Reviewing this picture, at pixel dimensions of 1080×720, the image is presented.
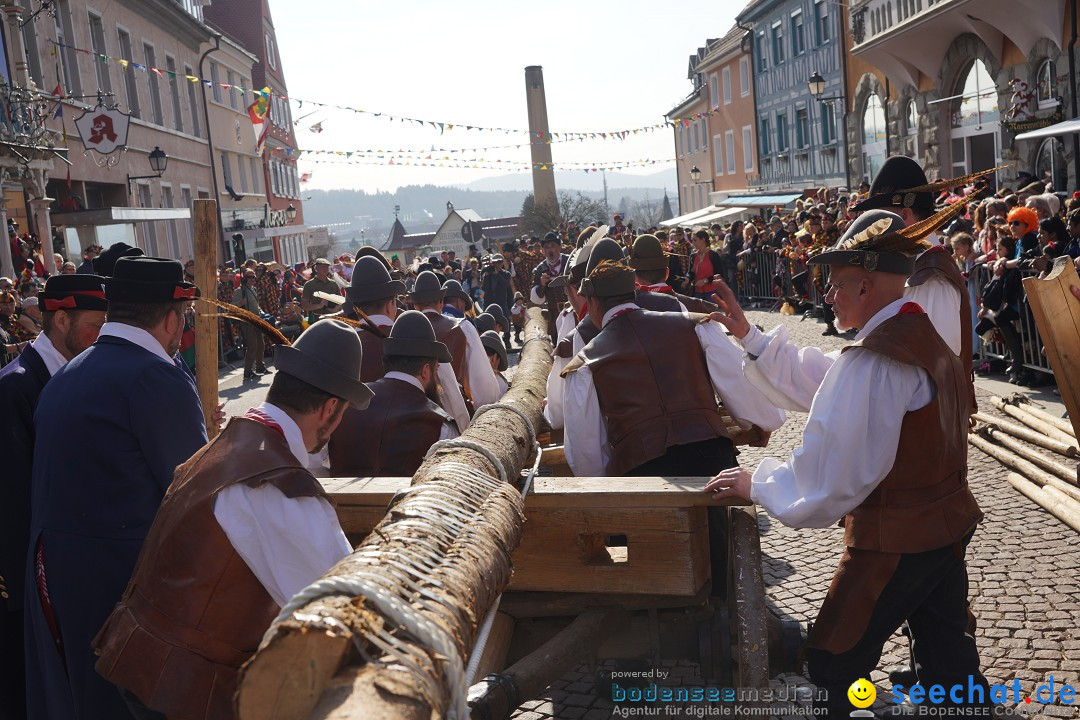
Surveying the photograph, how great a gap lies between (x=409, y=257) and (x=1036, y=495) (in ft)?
189

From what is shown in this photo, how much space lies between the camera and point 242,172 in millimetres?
34469

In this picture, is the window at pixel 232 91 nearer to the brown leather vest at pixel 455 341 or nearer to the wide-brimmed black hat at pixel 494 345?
the wide-brimmed black hat at pixel 494 345

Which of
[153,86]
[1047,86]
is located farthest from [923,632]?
[153,86]

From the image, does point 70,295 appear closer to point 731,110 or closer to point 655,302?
point 655,302

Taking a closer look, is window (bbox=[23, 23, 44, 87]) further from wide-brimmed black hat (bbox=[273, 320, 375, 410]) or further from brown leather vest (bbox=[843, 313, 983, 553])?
brown leather vest (bbox=[843, 313, 983, 553])

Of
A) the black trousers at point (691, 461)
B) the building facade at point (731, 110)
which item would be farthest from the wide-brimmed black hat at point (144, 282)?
the building facade at point (731, 110)

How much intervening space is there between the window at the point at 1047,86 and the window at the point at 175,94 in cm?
2083

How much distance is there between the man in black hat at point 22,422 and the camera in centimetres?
382

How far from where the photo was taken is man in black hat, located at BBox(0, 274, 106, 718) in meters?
3.82

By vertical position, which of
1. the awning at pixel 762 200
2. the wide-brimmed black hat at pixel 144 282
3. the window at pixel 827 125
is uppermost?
the window at pixel 827 125

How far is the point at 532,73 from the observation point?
5512 cm

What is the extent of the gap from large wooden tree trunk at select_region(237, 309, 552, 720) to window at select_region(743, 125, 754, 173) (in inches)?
1408

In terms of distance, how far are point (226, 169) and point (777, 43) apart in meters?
18.9

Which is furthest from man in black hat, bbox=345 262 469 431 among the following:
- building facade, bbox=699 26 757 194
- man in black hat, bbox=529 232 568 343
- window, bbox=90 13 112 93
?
building facade, bbox=699 26 757 194
